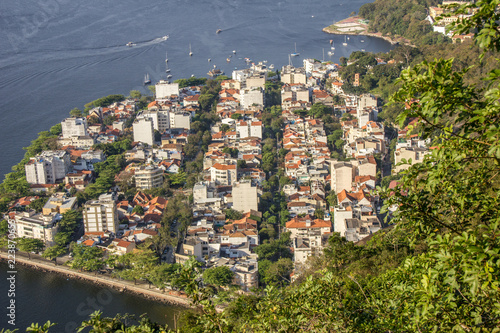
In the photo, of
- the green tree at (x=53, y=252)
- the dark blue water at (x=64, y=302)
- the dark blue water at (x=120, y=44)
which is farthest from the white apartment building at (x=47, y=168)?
the dark blue water at (x=64, y=302)

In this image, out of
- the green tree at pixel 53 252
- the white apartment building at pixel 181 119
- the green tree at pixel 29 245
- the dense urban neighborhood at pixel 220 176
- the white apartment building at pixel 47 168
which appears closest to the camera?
the dense urban neighborhood at pixel 220 176

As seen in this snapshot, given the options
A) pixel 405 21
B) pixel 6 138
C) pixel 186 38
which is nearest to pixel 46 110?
pixel 6 138

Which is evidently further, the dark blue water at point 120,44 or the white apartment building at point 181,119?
the dark blue water at point 120,44

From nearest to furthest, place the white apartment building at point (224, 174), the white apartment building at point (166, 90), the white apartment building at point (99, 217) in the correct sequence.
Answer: the white apartment building at point (99, 217)
the white apartment building at point (224, 174)
the white apartment building at point (166, 90)

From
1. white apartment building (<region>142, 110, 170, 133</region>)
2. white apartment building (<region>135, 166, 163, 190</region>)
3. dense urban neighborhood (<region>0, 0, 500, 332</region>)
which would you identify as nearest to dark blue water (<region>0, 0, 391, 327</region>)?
dense urban neighborhood (<region>0, 0, 500, 332</region>)

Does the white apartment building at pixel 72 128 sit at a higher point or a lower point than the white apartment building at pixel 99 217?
higher

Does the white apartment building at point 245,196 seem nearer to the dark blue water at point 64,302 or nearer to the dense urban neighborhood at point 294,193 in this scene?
the dense urban neighborhood at point 294,193
